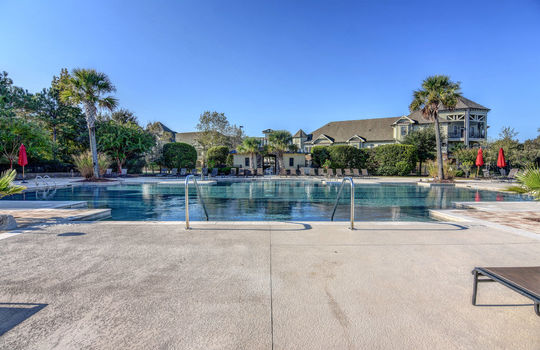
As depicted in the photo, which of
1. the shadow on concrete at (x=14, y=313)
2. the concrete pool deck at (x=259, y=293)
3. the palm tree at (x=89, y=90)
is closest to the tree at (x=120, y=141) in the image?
the palm tree at (x=89, y=90)

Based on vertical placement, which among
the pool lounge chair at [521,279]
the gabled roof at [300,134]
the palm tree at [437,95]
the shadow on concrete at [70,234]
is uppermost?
the gabled roof at [300,134]

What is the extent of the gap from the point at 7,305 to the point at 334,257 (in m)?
3.35

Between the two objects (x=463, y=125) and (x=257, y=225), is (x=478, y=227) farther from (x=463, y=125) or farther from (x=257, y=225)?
(x=463, y=125)

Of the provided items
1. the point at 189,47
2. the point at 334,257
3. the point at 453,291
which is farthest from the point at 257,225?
the point at 189,47

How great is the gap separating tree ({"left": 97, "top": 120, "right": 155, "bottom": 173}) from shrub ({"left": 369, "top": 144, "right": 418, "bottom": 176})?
2380 cm

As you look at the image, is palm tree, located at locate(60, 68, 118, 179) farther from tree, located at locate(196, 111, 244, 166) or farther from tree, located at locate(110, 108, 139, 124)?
tree, located at locate(196, 111, 244, 166)

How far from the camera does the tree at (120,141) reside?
2488 cm

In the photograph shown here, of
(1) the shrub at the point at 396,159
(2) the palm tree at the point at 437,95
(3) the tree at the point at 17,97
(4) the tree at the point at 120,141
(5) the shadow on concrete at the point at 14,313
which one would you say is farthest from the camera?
(1) the shrub at the point at 396,159

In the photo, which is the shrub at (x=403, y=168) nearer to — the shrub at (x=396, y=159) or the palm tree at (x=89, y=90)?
the shrub at (x=396, y=159)

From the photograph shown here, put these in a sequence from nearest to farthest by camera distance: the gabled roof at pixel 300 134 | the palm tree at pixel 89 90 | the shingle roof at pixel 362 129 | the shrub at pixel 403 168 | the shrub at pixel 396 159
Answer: the palm tree at pixel 89 90, the shrub at pixel 403 168, the shrub at pixel 396 159, the shingle roof at pixel 362 129, the gabled roof at pixel 300 134

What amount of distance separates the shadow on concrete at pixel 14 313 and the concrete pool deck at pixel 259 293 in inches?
0.5

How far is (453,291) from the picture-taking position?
264 centimetres

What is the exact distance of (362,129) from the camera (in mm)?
42844

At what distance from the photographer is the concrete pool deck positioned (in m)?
1.93
